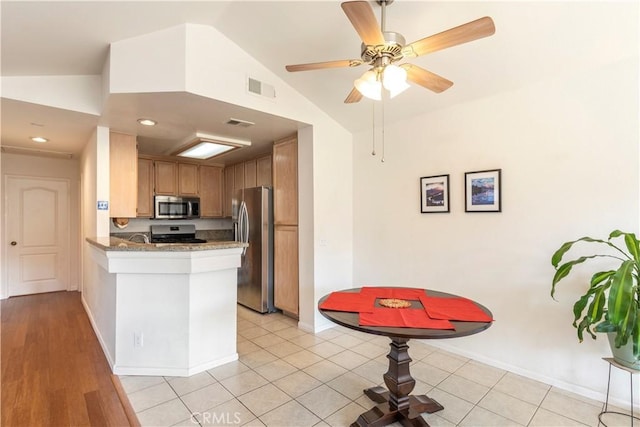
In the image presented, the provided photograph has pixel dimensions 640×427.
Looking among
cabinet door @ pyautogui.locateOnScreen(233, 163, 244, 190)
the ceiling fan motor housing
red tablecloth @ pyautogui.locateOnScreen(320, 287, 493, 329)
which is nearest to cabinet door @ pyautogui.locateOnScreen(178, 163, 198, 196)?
cabinet door @ pyautogui.locateOnScreen(233, 163, 244, 190)

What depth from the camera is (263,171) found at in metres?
4.81

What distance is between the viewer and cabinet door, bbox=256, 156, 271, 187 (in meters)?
4.71

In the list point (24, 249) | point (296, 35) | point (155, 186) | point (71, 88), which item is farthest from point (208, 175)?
point (296, 35)

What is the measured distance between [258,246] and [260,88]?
2.11 m

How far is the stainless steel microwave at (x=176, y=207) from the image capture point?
16.0ft

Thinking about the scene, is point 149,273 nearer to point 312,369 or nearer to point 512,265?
point 312,369

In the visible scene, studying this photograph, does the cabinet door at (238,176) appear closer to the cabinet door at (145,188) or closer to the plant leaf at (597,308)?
the cabinet door at (145,188)

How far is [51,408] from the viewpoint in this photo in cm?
214

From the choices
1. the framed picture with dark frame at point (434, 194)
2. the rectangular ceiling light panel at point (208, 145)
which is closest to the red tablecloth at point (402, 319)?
the framed picture with dark frame at point (434, 194)

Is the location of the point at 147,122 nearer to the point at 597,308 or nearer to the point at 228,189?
the point at 228,189

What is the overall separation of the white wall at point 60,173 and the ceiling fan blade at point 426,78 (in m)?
5.84

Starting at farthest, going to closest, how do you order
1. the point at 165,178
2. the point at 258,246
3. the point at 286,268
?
the point at 165,178
the point at 258,246
the point at 286,268

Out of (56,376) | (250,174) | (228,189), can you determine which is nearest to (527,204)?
(250,174)

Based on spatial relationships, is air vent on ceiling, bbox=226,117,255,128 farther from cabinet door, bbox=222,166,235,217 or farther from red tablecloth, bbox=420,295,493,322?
red tablecloth, bbox=420,295,493,322
